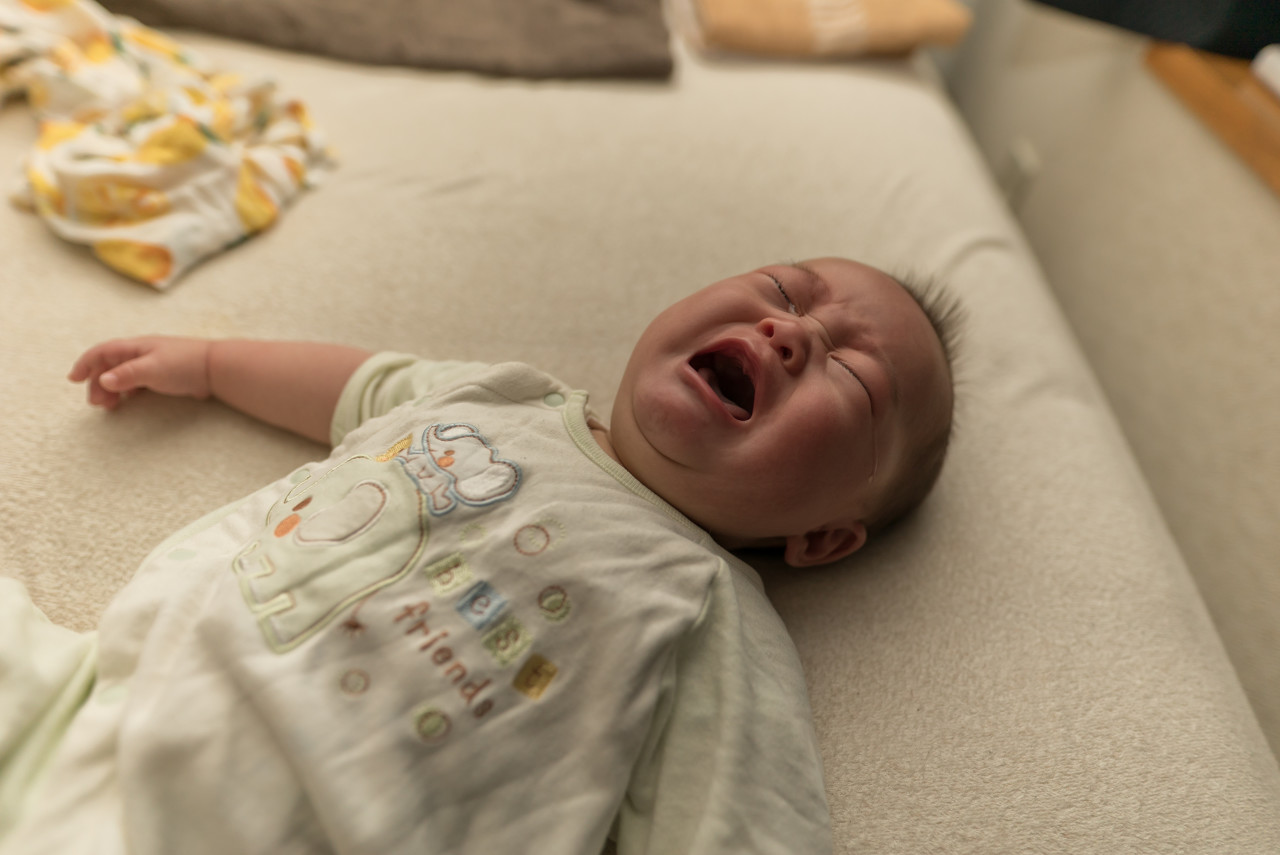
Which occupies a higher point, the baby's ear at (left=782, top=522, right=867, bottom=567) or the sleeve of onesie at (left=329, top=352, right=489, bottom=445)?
the baby's ear at (left=782, top=522, right=867, bottom=567)

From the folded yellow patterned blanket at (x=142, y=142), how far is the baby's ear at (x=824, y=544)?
0.76 meters

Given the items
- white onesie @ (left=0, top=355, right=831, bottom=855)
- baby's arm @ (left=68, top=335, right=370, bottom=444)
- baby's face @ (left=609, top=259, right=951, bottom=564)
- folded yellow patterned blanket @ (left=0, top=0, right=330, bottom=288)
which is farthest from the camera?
folded yellow patterned blanket @ (left=0, top=0, right=330, bottom=288)

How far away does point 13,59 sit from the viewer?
104 centimetres

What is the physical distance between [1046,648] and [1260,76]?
860 mm

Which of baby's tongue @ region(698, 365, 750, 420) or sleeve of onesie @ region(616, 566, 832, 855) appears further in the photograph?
baby's tongue @ region(698, 365, 750, 420)

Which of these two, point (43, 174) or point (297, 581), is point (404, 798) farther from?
point (43, 174)

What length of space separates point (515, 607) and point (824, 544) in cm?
32

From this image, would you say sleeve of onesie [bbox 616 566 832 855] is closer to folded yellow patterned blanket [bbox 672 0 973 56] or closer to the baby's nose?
the baby's nose

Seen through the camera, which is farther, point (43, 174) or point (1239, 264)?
point (1239, 264)

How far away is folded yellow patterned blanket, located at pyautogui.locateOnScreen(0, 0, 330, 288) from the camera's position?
92 cm

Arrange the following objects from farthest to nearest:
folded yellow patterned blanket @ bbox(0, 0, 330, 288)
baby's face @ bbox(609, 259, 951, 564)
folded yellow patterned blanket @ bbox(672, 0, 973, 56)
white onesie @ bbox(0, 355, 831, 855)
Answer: folded yellow patterned blanket @ bbox(672, 0, 973, 56), folded yellow patterned blanket @ bbox(0, 0, 330, 288), baby's face @ bbox(609, 259, 951, 564), white onesie @ bbox(0, 355, 831, 855)

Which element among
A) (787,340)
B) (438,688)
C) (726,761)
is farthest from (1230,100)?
(438,688)

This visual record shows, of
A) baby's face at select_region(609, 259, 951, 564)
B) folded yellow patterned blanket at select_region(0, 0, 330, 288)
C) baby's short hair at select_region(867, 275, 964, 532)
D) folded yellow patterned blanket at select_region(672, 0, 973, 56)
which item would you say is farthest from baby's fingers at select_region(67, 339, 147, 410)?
folded yellow patterned blanket at select_region(672, 0, 973, 56)

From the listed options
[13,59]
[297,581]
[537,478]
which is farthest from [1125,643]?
[13,59]
